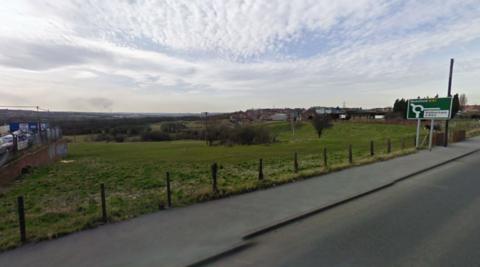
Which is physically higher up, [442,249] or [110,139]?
[442,249]

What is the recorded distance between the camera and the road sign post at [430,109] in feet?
63.6

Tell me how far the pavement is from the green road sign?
14821 mm

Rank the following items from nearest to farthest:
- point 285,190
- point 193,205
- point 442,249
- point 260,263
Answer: point 260,263, point 442,249, point 193,205, point 285,190

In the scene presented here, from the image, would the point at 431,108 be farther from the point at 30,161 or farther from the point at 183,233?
the point at 30,161

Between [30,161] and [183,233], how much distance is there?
20.4 metres

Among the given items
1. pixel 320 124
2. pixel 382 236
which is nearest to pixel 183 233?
pixel 382 236

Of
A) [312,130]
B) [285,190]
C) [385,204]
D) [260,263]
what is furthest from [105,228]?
[312,130]

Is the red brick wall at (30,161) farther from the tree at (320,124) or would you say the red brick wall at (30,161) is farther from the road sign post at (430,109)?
the tree at (320,124)

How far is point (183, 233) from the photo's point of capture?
524 cm

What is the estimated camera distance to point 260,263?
4305 mm

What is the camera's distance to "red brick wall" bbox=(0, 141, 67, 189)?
14584mm

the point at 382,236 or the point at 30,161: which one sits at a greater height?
→ the point at 382,236

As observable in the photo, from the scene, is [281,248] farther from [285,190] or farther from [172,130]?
[172,130]

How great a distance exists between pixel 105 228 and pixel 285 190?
4.87 metres
